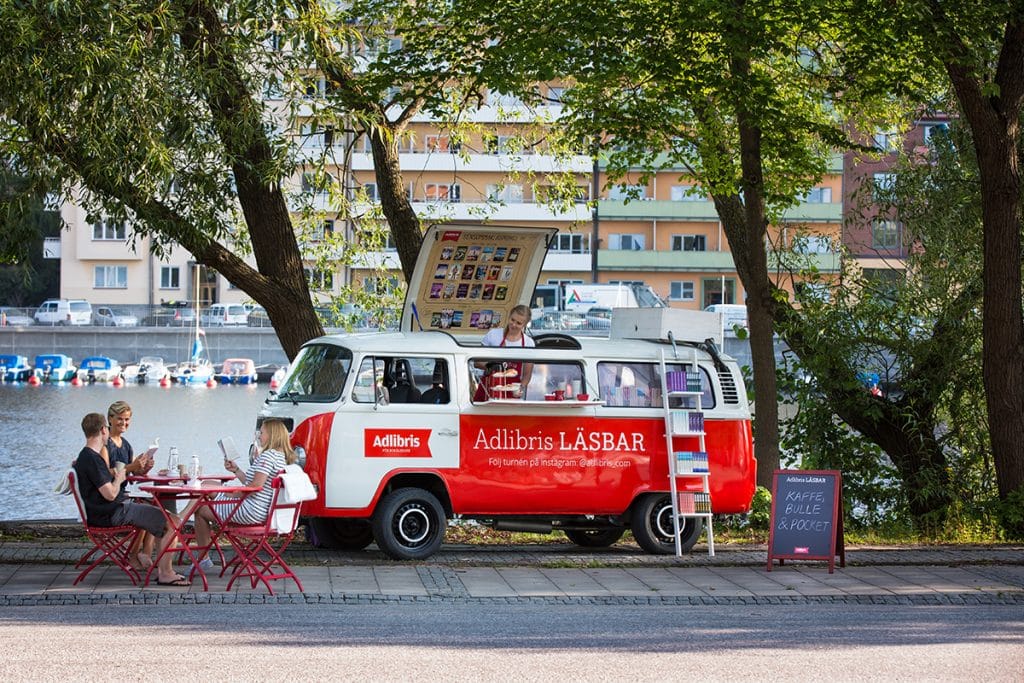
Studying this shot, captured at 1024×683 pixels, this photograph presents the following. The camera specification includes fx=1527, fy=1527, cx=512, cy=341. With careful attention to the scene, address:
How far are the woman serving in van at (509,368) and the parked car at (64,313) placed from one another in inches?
3290

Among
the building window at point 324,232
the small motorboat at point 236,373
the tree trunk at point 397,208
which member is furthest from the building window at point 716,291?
the tree trunk at point 397,208

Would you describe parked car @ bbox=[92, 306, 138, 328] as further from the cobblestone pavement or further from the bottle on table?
the bottle on table

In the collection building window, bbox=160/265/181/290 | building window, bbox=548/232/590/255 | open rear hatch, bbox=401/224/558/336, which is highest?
building window, bbox=548/232/590/255

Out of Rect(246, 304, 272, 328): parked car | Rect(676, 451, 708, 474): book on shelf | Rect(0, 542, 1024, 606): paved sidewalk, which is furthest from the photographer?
Rect(246, 304, 272, 328): parked car

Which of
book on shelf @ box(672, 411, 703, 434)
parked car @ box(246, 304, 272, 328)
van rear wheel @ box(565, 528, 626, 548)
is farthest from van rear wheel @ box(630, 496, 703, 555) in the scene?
parked car @ box(246, 304, 272, 328)

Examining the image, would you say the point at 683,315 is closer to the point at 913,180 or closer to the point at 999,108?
the point at 999,108

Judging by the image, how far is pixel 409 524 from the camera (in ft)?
49.2

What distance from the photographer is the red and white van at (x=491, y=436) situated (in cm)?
1478

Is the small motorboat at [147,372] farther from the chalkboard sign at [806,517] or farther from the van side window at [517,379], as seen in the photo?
the chalkboard sign at [806,517]

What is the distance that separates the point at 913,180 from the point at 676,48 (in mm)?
4902

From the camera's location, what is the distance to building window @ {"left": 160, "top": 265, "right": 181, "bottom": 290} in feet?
327

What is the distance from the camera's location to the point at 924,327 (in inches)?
867

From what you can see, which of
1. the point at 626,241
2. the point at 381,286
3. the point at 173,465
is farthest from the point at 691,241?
the point at 173,465

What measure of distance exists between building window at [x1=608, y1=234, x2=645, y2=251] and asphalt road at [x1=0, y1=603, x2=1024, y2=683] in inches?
3152
